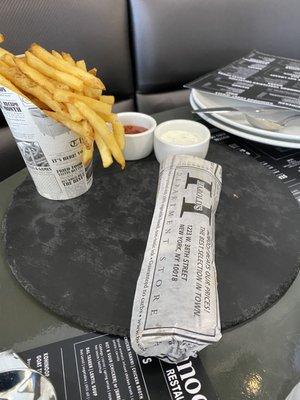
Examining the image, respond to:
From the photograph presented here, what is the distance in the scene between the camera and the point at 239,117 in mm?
923

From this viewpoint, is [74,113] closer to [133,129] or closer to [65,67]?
[65,67]

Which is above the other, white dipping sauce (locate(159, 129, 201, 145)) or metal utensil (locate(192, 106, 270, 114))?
metal utensil (locate(192, 106, 270, 114))

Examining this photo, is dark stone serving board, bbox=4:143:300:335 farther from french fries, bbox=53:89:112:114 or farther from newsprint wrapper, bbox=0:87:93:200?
french fries, bbox=53:89:112:114

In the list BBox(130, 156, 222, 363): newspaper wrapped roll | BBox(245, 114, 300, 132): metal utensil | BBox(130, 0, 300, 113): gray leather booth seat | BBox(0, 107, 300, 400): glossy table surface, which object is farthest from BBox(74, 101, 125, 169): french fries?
BBox(130, 0, 300, 113): gray leather booth seat

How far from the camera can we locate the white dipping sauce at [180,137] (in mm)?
826

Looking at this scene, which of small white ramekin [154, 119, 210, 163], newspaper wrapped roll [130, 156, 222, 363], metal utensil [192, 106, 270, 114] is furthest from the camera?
metal utensil [192, 106, 270, 114]

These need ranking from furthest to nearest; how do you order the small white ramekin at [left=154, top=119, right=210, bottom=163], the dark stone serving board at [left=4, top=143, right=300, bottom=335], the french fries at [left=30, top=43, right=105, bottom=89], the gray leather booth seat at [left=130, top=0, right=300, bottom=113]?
1. the gray leather booth seat at [left=130, top=0, right=300, bottom=113]
2. the small white ramekin at [left=154, top=119, right=210, bottom=163]
3. the french fries at [left=30, top=43, right=105, bottom=89]
4. the dark stone serving board at [left=4, top=143, right=300, bottom=335]

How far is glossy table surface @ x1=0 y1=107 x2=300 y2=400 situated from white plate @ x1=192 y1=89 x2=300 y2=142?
372 mm

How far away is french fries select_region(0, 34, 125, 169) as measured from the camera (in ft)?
2.00

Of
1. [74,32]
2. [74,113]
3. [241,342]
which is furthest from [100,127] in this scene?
[74,32]

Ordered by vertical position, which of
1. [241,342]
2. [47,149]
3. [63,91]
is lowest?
[241,342]

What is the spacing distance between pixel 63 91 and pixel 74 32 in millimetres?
846

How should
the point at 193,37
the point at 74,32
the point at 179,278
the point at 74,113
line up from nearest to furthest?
the point at 179,278, the point at 74,113, the point at 74,32, the point at 193,37

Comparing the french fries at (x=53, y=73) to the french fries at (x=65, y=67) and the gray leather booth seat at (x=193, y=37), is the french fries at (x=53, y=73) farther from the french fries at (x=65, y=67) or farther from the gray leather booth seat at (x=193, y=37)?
the gray leather booth seat at (x=193, y=37)
